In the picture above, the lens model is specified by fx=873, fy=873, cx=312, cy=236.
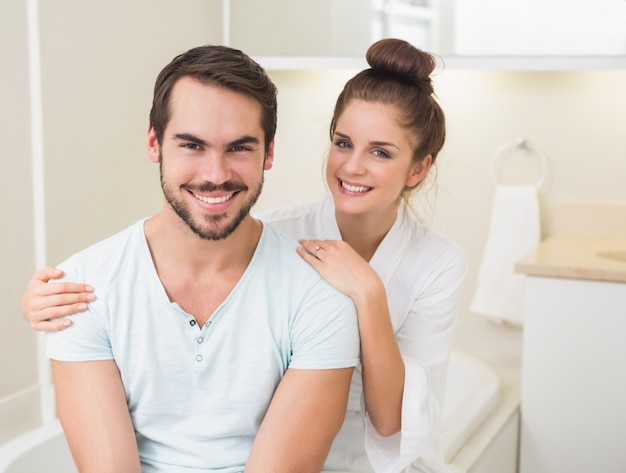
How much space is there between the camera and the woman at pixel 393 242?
1.66m

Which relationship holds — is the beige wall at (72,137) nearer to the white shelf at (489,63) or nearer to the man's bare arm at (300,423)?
the white shelf at (489,63)

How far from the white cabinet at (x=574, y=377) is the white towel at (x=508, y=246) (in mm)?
471

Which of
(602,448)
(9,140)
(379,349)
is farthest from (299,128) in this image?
(379,349)

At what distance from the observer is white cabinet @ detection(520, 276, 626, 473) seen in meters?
2.25

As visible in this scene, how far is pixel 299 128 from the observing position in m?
3.12

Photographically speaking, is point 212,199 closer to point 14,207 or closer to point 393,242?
point 393,242

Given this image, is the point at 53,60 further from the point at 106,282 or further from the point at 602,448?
the point at 602,448

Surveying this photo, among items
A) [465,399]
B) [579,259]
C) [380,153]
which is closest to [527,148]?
[579,259]

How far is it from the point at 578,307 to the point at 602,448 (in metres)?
0.39

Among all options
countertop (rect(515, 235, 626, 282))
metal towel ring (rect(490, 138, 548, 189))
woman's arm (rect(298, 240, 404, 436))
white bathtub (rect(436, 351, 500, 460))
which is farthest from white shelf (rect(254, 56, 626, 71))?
woman's arm (rect(298, 240, 404, 436))

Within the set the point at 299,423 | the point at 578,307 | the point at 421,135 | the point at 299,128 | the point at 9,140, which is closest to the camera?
the point at 299,423

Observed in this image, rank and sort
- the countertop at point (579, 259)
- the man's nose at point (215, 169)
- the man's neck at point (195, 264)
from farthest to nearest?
the countertop at point (579, 259) → the man's neck at point (195, 264) → the man's nose at point (215, 169)

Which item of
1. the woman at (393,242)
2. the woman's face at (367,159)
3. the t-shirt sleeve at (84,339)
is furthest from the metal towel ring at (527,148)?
the t-shirt sleeve at (84,339)

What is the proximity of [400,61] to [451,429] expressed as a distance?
901mm
